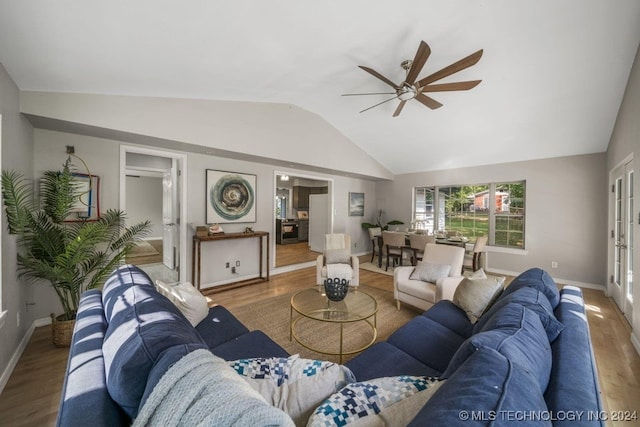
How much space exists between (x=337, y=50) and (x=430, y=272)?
2.72 meters

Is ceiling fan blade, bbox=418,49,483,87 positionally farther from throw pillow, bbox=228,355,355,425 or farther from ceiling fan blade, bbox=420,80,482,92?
throw pillow, bbox=228,355,355,425

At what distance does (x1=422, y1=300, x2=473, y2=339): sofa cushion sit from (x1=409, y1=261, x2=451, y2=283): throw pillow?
2.11 feet

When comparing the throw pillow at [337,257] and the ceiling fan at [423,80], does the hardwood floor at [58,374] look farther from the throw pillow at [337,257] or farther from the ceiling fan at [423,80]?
the ceiling fan at [423,80]

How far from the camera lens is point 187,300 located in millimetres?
1907

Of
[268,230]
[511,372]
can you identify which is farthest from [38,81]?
[511,372]

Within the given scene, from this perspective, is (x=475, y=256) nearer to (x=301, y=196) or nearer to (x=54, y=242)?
(x=54, y=242)

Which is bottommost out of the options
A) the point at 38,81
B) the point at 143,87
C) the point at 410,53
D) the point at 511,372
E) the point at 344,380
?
the point at 344,380

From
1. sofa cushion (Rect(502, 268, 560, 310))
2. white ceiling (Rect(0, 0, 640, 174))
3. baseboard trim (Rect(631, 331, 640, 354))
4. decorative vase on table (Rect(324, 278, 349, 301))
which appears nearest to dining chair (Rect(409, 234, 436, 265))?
white ceiling (Rect(0, 0, 640, 174))

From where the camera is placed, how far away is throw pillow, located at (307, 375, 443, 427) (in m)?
0.76

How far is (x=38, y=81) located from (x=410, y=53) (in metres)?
3.64

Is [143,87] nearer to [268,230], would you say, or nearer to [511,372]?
[268,230]

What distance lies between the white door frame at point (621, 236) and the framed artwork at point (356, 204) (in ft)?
14.8

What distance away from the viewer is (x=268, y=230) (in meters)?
4.81

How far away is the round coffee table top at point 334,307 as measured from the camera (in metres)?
2.22
